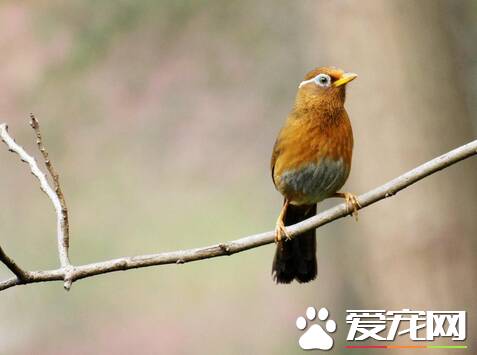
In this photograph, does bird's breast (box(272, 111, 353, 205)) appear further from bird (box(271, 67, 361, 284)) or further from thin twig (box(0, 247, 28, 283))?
thin twig (box(0, 247, 28, 283))

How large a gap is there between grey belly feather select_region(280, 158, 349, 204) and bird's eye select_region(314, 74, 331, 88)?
0.40 m

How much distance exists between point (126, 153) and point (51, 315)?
6.54 ft

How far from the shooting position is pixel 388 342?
5281 mm

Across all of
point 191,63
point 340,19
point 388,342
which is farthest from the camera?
point 191,63

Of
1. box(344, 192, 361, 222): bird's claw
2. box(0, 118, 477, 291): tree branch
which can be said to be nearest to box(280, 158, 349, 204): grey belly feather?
box(344, 192, 361, 222): bird's claw

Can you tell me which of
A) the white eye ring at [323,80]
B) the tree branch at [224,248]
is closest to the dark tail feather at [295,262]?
the white eye ring at [323,80]

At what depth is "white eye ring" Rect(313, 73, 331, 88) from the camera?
3.41 meters

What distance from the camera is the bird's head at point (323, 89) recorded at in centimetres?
339

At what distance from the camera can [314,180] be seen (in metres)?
3.78

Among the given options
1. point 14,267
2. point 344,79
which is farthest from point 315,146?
point 14,267

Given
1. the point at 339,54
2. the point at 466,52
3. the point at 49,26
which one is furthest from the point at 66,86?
the point at 466,52

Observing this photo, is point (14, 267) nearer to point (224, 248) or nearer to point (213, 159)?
point (224, 248)

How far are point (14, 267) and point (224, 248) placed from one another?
64 cm

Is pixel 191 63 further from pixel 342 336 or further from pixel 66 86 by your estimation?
pixel 342 336
